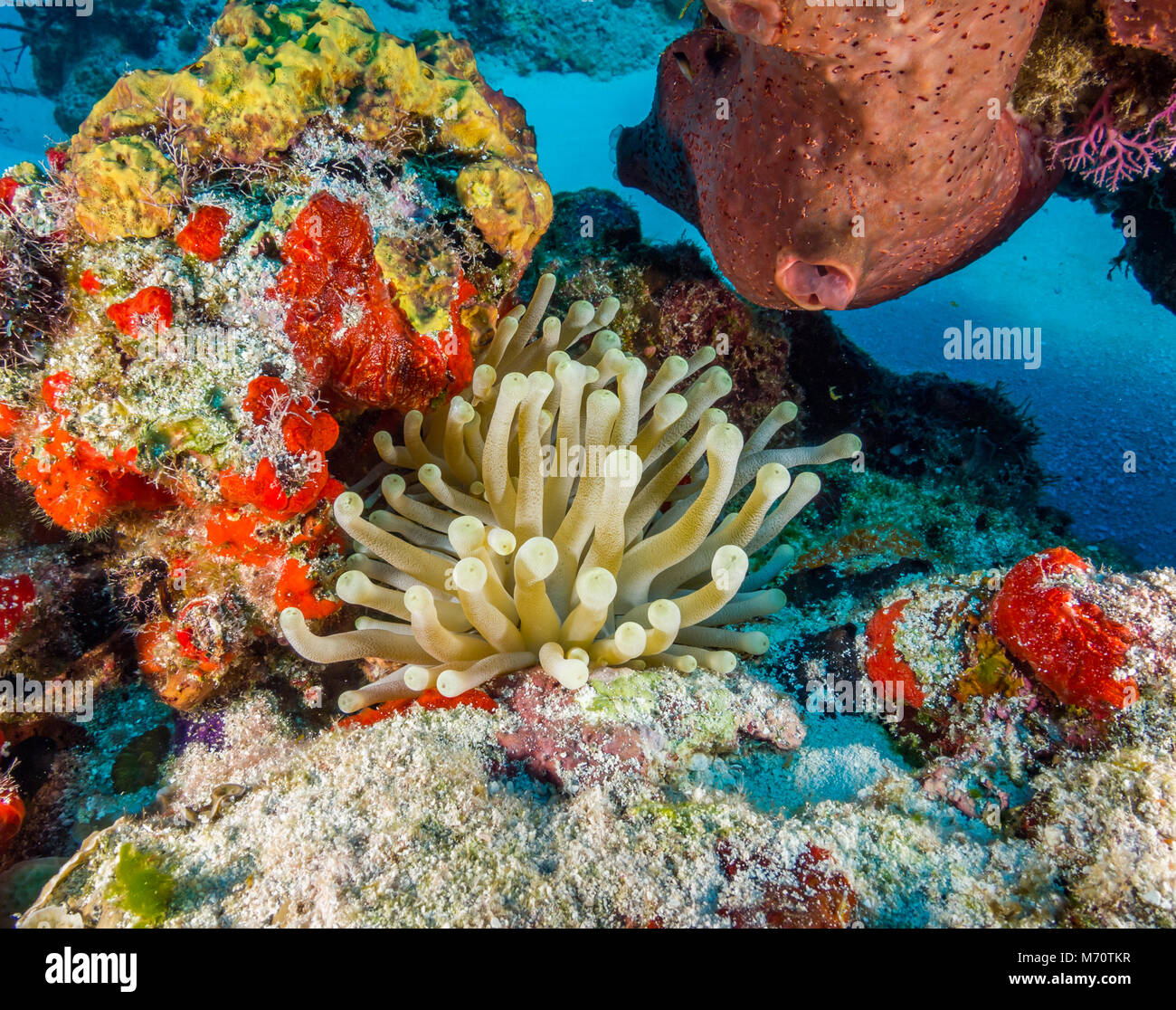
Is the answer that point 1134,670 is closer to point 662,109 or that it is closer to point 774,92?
point 774,92

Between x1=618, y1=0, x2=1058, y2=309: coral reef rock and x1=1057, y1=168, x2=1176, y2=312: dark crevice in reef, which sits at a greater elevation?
x1=1057, y1=168, x2=1176, y2=312: dark crevice in reef

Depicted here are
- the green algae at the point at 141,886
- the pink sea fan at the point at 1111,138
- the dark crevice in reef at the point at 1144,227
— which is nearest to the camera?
the green algae at the point at 141,886

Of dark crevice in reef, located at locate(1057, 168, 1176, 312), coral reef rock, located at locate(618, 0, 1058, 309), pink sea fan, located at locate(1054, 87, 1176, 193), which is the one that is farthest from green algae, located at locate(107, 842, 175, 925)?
dark crevice in reef, located at locate(1057, 168, 1176, 312)

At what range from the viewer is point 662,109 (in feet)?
10.6

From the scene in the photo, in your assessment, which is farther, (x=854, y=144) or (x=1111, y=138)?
(x=1111, y=138)

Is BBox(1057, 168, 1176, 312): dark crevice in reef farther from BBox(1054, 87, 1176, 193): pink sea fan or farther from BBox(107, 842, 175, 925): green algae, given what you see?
BBox(107, 842, 175, 925): green algae

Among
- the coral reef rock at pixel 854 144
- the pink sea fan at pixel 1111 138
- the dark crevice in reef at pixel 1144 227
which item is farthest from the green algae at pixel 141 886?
the dark crevice in reef at pixel 1144 227

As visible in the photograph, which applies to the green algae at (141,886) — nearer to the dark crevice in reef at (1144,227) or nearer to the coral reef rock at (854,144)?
the coral reef rock at (854,144)

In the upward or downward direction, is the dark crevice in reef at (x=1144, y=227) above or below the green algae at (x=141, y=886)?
above

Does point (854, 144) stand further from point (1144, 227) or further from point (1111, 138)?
point (1144, 227)

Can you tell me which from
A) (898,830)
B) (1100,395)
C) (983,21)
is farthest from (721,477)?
(1100,395)

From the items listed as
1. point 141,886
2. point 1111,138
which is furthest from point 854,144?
point 141,886
